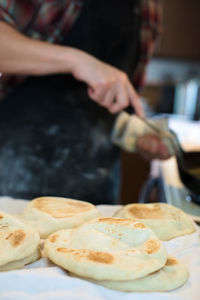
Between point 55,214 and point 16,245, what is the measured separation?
153 millimetres

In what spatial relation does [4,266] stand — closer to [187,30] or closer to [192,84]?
[187,30]

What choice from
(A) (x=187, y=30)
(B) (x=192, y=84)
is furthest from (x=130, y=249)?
(B) (x=192, y=84)

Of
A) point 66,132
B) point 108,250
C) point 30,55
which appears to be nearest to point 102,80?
point 30,55

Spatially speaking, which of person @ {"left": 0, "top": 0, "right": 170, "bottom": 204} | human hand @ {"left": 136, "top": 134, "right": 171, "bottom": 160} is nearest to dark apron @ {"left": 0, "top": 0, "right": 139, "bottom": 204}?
person @ {"left": 0, "top": 0, "right": 170, "bottom": 204}

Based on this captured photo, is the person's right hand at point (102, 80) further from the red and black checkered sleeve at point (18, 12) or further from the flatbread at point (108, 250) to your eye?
the flatbread at point (108, 250)

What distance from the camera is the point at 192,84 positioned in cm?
409

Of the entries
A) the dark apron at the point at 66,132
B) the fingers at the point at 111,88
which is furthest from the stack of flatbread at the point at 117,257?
the dark apron at the point at 66,132

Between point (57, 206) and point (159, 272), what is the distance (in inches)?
11.2

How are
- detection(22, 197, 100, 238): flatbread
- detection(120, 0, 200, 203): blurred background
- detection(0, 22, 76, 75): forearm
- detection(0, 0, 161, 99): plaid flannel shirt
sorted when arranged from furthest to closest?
detection(120, 0, 200, 203): blurred background → detection(0, 0, 161, 99): plaid flannel shirt → detection(0, 22, 76, 75): forearm → detection(22, 197, 100, 238): flatbread

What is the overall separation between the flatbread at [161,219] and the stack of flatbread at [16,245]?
0.23 m

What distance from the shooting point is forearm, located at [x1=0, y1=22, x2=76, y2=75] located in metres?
1.00

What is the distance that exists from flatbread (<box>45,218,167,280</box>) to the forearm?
2.01 ft

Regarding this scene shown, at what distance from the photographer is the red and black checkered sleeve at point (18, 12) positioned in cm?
106

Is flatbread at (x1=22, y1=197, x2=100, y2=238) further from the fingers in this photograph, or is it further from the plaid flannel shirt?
the plaid flannel shirt
